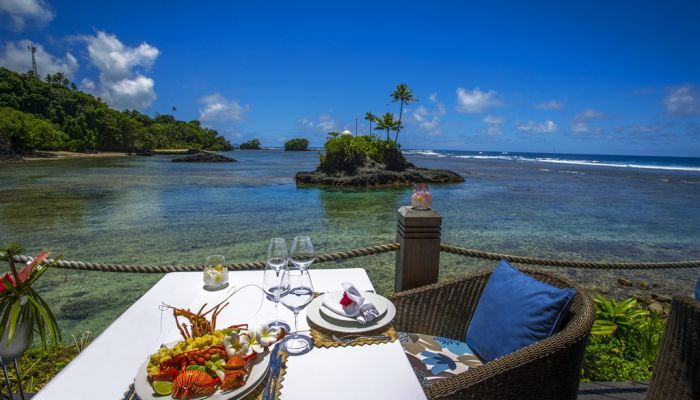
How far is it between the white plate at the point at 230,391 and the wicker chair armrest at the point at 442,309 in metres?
1.37

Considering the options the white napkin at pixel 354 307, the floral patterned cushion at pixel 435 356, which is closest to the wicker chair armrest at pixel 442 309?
the floral patterned cushion at pixel 435 356

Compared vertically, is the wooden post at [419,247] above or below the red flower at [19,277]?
below

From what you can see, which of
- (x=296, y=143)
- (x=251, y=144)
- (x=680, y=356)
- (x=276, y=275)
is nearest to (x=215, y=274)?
(x=276, y=275)

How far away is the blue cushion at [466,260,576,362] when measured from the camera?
76.5 inches

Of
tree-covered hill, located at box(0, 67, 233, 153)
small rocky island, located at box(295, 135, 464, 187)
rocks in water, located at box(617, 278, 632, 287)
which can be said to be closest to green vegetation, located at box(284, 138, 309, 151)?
tree-covered hill, located at box(0, 67, 233, 153)

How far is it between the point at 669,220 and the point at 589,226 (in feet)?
16.9

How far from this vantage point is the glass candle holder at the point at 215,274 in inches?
86.3

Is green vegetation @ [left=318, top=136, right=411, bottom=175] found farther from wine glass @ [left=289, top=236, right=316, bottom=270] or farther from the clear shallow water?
wine glass @ [left=289, top=236, right=316, bottom=270]

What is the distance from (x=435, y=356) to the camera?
7.36 ft

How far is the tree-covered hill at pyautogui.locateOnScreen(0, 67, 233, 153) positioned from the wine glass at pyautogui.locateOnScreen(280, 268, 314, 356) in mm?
62382

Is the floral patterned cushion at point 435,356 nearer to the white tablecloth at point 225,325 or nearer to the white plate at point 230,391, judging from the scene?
the white tablecloth at point 225,325

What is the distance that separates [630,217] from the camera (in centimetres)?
1698

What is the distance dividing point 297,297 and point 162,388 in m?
0.58

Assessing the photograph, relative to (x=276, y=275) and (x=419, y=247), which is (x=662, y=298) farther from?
(x=276, y=275)
